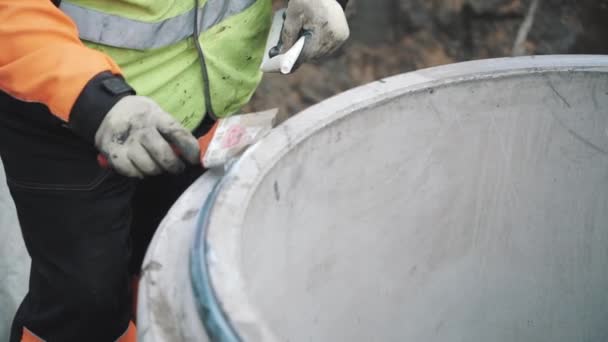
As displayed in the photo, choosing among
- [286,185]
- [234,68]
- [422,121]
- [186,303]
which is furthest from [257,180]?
[234,68]

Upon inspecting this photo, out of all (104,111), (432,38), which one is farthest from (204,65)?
(432,38)

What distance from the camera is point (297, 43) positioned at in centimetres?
130

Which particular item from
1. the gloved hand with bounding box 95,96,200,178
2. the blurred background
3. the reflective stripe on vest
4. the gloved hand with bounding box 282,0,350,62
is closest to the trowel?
the gloved hand with bounding box 282,0,350,62

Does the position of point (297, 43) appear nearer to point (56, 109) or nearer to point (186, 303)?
point (56, 109)

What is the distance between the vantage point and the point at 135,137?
102 centimetres

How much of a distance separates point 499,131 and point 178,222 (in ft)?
2.01

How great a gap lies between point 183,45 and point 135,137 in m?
0.34

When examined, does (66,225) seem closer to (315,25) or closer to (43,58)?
(43,58)

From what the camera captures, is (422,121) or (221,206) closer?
(221,206)

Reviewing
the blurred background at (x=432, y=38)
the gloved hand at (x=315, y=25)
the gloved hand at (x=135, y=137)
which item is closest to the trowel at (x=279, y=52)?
the gloved hand at (x=315, y=25)

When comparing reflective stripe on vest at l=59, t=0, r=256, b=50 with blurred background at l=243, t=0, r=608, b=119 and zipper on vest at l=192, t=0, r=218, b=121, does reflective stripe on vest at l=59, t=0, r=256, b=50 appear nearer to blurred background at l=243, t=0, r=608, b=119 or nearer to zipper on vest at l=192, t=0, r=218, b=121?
zipper on vest at l=192, t=0, r=218, b=121

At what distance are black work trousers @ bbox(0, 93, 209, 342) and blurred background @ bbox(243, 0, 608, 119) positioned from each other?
1610 mm

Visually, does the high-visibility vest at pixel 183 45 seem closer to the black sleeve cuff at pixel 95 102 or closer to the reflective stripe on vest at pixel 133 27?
the reflective stripe on vest at pixel 133 27

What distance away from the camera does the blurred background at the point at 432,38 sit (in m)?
2.91
